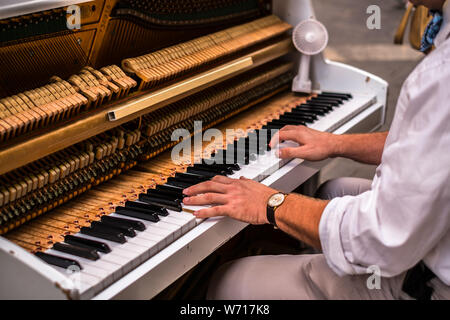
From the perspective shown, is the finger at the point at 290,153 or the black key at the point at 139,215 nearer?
the black key at the point at 139,215

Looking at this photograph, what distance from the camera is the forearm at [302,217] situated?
1.69 m

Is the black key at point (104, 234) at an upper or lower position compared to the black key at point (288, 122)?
lower

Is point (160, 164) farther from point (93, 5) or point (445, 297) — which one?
point (445, 297)

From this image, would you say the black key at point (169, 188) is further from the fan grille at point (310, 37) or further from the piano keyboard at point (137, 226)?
the fan grille at point (310, 37)

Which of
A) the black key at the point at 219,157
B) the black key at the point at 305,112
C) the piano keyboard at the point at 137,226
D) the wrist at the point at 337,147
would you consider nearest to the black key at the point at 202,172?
the piano keyboard at the point at 137,226

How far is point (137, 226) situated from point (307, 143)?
0.99 meters

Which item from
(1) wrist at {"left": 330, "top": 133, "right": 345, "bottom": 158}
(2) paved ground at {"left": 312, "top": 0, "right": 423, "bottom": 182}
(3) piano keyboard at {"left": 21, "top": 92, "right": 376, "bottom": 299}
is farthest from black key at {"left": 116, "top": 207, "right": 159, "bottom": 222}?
(2) paved ground at {"left": 312, "top": 0, "right": 423, "bottom": 182}

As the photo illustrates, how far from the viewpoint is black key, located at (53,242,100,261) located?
1.62 m

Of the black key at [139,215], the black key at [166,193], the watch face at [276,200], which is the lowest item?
the black key at [139,215]

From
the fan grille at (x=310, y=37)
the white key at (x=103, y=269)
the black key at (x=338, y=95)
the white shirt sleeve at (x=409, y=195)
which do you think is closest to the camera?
the white shirt sleeve at (x=409, y=195)

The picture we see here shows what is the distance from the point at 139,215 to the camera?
1871mm

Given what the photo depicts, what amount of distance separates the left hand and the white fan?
1.40m

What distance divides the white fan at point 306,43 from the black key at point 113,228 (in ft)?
5.81
